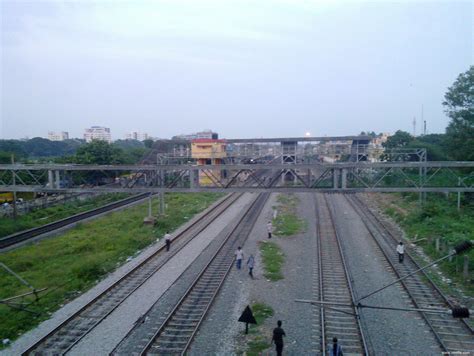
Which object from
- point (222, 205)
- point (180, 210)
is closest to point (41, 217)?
point (180, 210)

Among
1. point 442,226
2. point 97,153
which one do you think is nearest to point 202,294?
point 442,226

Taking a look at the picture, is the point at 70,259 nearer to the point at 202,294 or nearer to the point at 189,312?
the point at 202,294

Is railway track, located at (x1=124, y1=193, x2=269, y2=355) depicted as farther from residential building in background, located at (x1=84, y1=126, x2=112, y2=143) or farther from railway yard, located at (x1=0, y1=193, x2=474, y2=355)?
residential building in background, located at (x1=84, y1=126, x2=112, y2=143)

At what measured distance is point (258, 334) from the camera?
8805mm

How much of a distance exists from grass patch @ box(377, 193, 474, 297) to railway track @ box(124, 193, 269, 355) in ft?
23.2

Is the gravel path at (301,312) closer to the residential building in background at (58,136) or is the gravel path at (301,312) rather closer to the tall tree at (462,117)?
the tall tree at (462,117)

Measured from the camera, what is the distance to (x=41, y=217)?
23.7m

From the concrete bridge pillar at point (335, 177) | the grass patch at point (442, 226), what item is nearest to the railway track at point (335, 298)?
the concrete bridge pillar at point (335, 177)

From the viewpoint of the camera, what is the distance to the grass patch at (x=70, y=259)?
33.5ft

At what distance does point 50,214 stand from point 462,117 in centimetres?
2721

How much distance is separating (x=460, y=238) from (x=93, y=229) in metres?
17.3

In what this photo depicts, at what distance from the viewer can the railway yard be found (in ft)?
27.3

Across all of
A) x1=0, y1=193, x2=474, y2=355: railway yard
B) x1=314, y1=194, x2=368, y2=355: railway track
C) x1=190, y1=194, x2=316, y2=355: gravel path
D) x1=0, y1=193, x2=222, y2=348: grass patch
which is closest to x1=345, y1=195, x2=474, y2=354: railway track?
x1=0, y1=193, x2=474, y2=355: railway yard

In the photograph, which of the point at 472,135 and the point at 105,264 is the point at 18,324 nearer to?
the point at 105,264
